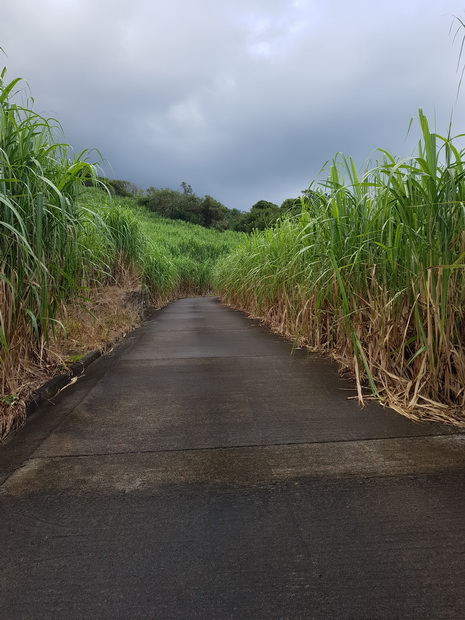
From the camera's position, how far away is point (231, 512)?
1401mm

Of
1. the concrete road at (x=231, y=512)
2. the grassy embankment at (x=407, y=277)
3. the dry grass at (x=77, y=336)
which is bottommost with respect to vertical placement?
the concrete road at (x=231, y=512)

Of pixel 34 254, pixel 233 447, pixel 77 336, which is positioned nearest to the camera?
pixel 233 447

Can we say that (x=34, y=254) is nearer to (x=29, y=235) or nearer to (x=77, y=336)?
(x=29, y=235)

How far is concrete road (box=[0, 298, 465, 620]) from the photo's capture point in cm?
103

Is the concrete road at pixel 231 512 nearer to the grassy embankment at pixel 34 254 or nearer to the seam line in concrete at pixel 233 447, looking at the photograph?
the seam line in concrete at pixel 233 447

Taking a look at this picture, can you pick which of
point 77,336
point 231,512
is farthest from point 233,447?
point 77,336

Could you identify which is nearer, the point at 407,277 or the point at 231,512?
the point at 231,512

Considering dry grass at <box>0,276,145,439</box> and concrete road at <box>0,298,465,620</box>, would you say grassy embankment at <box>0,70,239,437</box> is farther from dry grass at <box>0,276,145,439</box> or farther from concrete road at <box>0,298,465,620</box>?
concrete road at <box>0,298,465,620</box>

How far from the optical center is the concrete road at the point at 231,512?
3.37 feet

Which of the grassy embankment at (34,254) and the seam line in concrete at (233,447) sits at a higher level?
the grassy embankment at (34,254)

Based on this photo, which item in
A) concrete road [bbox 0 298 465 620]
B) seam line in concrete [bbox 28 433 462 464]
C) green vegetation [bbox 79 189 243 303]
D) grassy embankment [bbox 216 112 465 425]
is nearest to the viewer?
concrete road [bbox 0 298 465 620]

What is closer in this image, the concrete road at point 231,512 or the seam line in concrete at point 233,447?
the concrete road at point 231,512

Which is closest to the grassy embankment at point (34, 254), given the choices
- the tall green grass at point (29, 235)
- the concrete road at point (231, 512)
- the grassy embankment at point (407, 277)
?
the tall green grass at point (29, 235)

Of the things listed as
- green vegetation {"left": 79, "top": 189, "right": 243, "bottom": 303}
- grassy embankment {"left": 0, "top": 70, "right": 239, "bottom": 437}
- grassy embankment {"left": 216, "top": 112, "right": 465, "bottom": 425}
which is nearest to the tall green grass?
grassy embankment {"left": 0, "top": 70, "right": 239, "bottom": 437}
